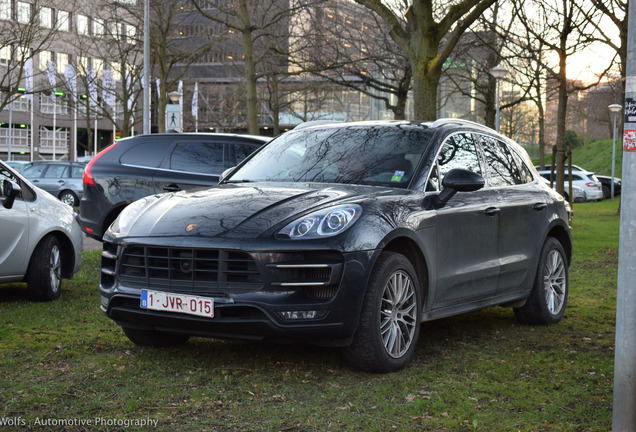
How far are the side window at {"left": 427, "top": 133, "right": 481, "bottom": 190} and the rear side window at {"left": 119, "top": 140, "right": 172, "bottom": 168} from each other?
233 inches

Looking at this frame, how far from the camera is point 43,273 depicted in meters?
8.53

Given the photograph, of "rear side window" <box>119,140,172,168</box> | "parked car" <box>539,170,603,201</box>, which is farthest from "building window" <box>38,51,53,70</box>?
"rear side window" <box>119,140,172,168</box>

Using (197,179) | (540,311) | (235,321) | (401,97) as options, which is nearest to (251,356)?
(235,321)

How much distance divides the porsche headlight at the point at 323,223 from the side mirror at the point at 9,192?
3.94 metres

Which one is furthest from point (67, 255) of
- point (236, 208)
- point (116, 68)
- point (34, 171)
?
point (116, 68)

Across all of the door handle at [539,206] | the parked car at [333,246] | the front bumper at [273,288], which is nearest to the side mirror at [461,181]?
the parked car at [333,246]

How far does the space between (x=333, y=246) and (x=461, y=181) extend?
1.33 metres

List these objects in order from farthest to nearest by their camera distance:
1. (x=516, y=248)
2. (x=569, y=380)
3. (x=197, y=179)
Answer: (x=197, y=179)
(x=516, y=248)
(x=569, y=380)

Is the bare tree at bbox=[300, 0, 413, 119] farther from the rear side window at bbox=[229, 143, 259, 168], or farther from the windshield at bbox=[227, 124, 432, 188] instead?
the windshield at bbox=[227, 124, 432, 188]

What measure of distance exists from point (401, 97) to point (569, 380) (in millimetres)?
22117

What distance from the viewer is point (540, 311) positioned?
754 cm

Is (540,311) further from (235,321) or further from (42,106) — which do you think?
(42,106)

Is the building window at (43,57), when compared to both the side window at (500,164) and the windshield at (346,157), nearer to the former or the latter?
the side window at (500,164)

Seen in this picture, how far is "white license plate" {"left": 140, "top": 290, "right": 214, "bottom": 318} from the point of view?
517cm
